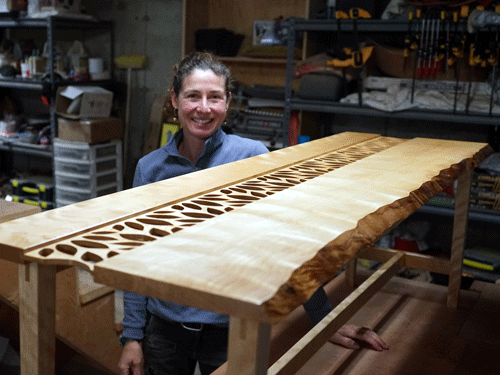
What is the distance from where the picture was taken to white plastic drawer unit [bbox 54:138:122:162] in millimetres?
4300

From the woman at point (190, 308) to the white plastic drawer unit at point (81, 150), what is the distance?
261 centimetres

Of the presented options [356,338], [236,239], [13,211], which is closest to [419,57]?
[356,338]

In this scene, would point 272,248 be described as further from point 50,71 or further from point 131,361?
point 50,71

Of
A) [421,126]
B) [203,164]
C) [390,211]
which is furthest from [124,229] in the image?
[421,126]

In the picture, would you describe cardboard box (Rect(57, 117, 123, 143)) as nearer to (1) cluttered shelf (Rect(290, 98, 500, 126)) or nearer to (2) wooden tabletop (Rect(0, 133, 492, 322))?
(1) cluttered shelf (Rect(290, 98, 500, 126))

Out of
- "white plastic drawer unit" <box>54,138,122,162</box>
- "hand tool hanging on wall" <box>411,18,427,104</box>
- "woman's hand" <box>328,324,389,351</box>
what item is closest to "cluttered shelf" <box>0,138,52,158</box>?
"white plastic drawer unit" <box>54,138,122,162</box>

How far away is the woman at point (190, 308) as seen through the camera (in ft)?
5.05

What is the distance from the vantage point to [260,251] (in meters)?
0.80

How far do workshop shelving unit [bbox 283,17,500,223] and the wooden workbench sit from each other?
1622 millimetres

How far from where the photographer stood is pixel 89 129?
422 cm

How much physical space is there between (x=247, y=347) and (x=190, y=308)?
82 centimetres

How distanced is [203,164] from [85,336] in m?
0.94

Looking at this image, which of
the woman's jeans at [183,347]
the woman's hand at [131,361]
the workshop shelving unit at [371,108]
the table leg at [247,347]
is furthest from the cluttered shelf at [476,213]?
the table leg at [247,347]

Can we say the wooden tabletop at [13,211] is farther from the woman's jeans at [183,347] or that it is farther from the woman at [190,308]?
the woman's jeans at [183,347]
